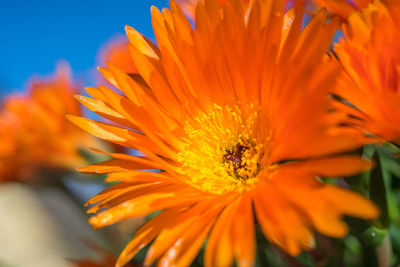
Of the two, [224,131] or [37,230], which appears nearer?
[224,131]

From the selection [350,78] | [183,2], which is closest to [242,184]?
[350,78]

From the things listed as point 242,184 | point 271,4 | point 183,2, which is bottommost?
point 242,184

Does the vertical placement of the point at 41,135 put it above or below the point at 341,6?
above

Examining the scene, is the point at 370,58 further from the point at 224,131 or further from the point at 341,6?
the point at 224,131

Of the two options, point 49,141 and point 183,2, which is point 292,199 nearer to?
point 183,2

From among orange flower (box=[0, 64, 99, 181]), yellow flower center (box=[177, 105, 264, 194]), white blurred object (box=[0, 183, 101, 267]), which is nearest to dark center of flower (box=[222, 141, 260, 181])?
yellow flower center (box=[177, 105, 264, 194])

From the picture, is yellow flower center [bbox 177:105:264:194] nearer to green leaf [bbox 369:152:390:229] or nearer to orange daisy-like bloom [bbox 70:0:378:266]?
orange daisy-like bloom [bbox 70:0:378:266]

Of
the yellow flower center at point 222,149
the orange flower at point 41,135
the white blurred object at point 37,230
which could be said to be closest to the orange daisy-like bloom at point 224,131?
the yellow flower center at point 222,149

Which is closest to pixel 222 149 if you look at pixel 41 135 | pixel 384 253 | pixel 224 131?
pixel 224 131
